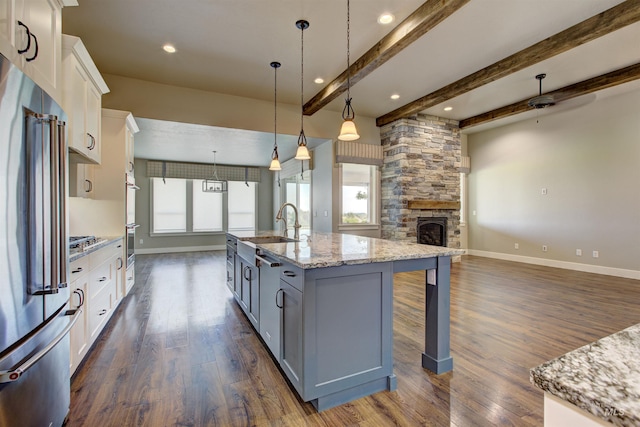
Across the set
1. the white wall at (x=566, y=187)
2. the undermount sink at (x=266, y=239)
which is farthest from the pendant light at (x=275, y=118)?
the white wall at (x=566, y=187)

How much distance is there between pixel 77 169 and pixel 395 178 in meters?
4.83

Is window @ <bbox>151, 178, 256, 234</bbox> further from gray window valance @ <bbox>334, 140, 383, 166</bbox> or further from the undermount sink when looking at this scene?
the undermount sink

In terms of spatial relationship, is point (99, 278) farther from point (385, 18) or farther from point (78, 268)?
point (385, 18)

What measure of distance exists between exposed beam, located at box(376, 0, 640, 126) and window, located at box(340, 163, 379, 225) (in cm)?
172

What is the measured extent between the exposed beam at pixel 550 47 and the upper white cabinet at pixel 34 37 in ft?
14.5

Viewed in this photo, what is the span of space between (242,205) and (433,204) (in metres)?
5.92

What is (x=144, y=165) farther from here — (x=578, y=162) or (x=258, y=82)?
(x=578, y=162)

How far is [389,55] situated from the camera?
10.9 feet

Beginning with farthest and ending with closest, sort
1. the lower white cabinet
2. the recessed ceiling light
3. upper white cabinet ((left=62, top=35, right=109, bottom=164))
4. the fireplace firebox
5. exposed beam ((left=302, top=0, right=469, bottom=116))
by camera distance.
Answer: the fireplace firebox < the recessed ceiling light < exposed beam ((left=302, top=0, right=469, bottom=116)) < upper white cabinet ((left=62, top=35, right=109, bottom=164)) < the lower white cabinet

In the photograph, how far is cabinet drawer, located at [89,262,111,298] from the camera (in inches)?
94.9

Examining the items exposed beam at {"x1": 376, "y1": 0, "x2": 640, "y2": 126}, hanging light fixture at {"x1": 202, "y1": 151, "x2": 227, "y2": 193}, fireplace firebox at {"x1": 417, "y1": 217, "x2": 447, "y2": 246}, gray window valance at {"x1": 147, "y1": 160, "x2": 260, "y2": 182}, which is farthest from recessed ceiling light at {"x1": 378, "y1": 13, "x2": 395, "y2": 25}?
gray window valance at {"x1": 147, "y1": 160, "x2": 260, "y2": 182}

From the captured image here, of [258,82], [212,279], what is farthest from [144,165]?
[258,82]

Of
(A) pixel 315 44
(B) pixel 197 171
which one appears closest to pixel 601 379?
(A) pixel 315 44

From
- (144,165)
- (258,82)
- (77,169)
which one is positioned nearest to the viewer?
(77,169)
